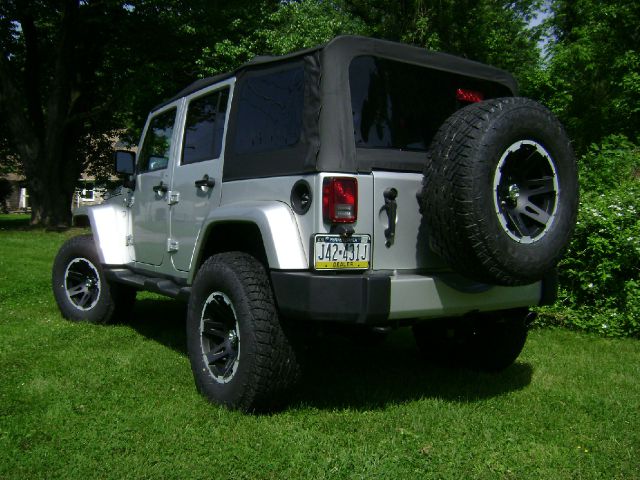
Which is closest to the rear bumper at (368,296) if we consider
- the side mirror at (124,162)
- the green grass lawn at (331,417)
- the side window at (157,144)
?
the green grass lawn at (331,417)

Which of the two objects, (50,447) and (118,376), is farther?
(118,376)

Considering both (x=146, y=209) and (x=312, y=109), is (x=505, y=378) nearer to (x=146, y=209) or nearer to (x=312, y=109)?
(x=312, y=109)

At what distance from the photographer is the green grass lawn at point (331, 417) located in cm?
300

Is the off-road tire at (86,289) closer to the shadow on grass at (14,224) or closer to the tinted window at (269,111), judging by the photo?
the tinted window at (269,111)

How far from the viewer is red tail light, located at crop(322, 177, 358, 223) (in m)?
3.19

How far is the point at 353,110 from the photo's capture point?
3.43m

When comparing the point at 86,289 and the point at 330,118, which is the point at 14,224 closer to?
the point at 86,289

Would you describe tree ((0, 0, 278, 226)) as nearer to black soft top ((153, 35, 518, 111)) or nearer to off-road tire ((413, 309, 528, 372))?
black soft top ((153, 35, 518, 111))

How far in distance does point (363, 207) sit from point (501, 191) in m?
0.71

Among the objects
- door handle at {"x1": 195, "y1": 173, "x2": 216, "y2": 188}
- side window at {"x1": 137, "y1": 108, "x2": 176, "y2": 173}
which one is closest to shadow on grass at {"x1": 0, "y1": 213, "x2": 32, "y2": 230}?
side window at {"x1": 137, "y1": 108, "x2": 176, "y2": 173}

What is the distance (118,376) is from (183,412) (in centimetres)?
94

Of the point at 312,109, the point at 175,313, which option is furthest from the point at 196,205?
the point at 175,313

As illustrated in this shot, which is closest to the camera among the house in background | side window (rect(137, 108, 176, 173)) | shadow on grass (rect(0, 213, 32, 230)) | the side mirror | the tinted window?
the tinted window

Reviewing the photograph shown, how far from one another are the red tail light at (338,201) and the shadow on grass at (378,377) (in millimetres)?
890
